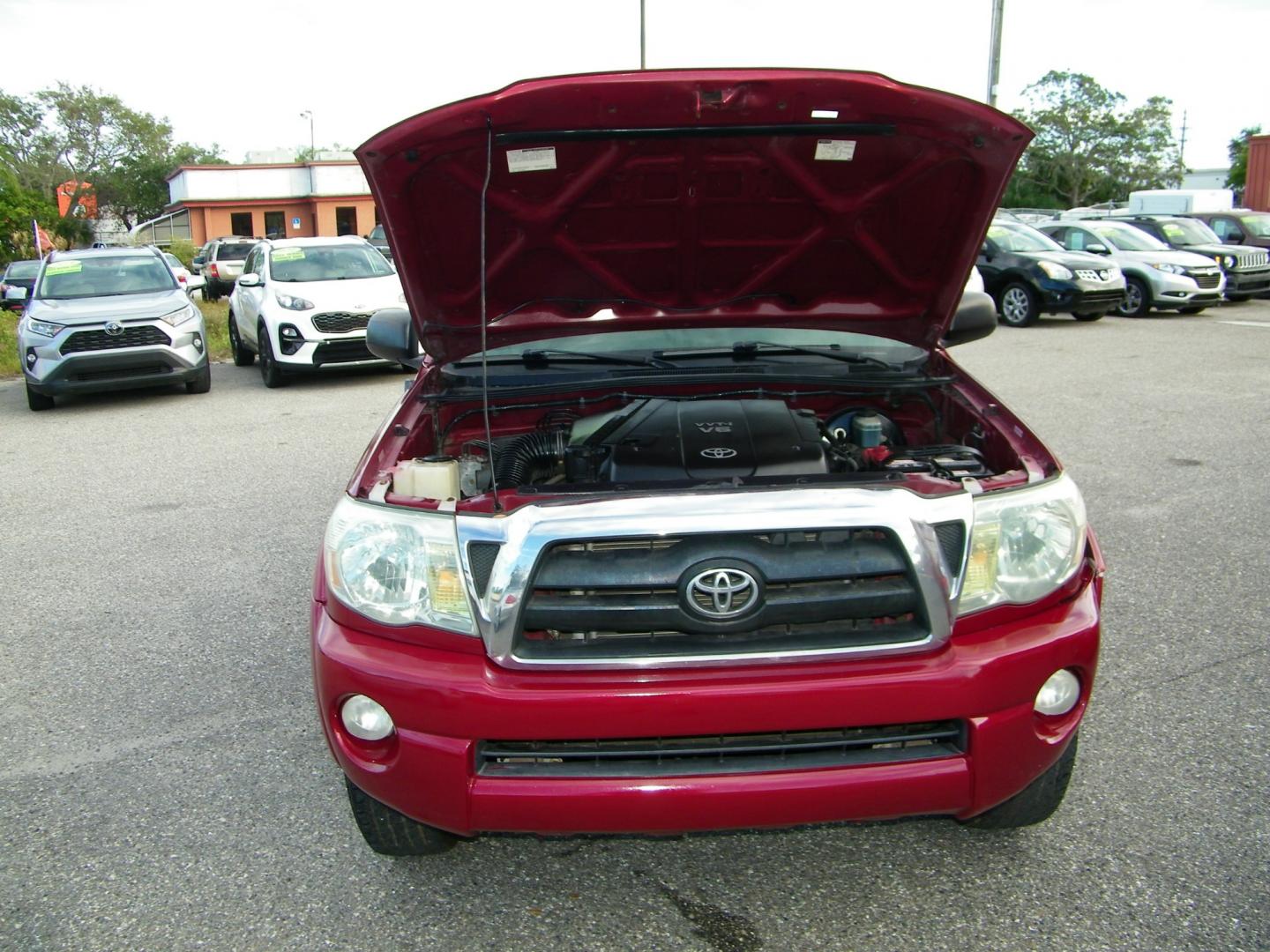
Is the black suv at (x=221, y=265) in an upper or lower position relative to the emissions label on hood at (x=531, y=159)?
lower

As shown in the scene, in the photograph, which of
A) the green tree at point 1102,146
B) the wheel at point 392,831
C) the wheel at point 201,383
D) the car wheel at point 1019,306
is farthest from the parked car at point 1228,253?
the green tree at point 1102,146

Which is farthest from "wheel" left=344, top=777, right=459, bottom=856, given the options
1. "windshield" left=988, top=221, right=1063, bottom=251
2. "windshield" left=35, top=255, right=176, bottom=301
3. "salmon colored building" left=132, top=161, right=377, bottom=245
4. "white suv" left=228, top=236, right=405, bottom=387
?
"salmon colored building" left=132, top=161, right=377, bottom=245

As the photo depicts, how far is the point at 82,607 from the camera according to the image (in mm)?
4605

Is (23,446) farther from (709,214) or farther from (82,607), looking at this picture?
(709,214)

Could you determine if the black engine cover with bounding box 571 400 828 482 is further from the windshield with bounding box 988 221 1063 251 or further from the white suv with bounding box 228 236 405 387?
the windshield with bounding box 988 221 1063 251

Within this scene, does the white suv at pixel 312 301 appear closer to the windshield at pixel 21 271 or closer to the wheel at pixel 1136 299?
the wheel at pixel 1136 299

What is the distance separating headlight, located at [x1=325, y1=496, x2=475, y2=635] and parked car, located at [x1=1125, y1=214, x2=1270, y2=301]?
721 inches

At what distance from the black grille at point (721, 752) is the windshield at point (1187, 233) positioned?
733 inches

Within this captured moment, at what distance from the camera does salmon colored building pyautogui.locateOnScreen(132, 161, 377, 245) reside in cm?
Result: 4522

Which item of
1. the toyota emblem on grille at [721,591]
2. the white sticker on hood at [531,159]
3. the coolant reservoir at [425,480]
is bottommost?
the toyota emblem on grille at [721,591]

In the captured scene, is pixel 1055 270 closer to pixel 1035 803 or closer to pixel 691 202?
pixel 691 202

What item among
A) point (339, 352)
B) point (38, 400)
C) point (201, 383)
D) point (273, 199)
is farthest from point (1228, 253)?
point (273, 199)

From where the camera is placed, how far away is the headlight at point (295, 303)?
1102 cm

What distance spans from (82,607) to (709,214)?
Result: 3.40m
